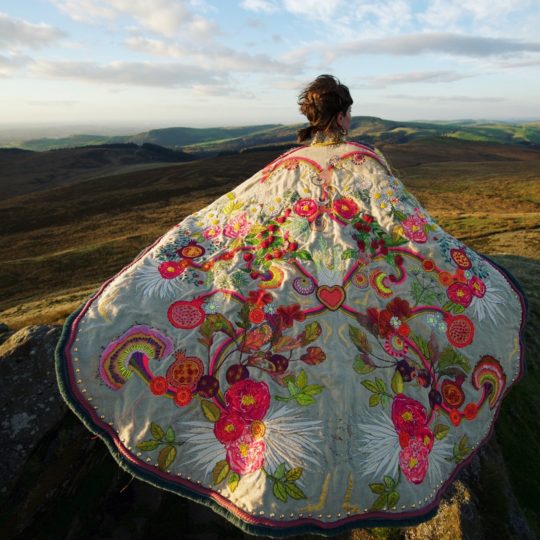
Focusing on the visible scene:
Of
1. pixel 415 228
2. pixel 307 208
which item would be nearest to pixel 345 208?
pixel 307 208

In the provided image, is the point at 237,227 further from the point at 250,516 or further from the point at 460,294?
the point at 250,516

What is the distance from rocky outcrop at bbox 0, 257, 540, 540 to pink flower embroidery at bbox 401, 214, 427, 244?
269cm

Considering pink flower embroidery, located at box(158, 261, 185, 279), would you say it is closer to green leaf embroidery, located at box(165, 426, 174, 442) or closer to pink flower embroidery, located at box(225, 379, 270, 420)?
pink flower embroidery, located at box(225, 379, 270, 420)

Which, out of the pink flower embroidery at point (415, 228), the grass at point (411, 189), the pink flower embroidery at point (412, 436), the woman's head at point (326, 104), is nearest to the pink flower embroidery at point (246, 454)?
the pink flower embroidery at point (412, 436)

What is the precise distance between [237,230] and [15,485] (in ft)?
12.1

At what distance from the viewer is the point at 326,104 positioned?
4.96 meters

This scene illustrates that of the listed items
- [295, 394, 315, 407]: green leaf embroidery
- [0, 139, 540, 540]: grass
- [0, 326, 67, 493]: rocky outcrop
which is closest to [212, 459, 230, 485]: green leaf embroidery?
[295, 394, 315, 407]: green leaf embroidery

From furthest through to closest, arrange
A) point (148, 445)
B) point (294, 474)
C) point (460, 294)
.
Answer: point (460, 294), point (148, 445), point (294, 474)

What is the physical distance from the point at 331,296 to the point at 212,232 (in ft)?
6.16

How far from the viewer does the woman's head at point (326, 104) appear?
4844mm

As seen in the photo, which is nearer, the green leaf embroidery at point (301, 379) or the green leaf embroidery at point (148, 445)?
the green leaf embroidery at point (148, 445)

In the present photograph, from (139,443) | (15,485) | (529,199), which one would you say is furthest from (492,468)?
(529,199)

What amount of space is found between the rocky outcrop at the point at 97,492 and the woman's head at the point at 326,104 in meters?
4.59

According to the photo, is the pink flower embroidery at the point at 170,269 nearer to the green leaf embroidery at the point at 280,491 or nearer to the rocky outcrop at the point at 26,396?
the rocky outcrop at the point at 26,396
